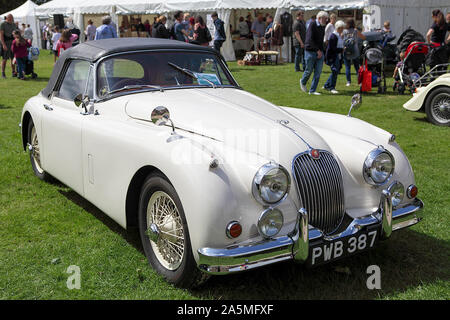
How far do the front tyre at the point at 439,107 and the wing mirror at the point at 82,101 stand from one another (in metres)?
6.38

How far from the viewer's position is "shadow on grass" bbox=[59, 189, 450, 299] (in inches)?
127

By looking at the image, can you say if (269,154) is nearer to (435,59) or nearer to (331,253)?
(331,253)

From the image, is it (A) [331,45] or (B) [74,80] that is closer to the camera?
(B) [74,80]

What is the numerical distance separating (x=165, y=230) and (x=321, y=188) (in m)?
1.12

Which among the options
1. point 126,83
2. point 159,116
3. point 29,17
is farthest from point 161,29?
point 29,17

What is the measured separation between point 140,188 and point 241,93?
152cm

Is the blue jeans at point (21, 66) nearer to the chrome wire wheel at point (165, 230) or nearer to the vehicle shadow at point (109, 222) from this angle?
the vehicle shadow at point (109, 222)

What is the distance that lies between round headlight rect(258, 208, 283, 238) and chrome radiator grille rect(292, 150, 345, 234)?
273mm

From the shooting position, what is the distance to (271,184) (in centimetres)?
290

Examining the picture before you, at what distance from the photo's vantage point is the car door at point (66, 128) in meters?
4.24

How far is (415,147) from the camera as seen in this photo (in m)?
6.96

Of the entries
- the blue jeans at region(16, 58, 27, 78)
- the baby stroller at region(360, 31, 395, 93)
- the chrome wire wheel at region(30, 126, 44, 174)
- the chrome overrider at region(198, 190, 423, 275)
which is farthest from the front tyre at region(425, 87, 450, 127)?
the blue jeans at region(16, 58, 27, 78)

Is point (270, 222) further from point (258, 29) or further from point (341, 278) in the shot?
point (258, 29)

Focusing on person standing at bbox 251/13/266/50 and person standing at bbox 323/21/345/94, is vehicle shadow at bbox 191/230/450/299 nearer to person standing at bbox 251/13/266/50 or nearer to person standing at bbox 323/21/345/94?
person standing at bbox 323/21/345/94
